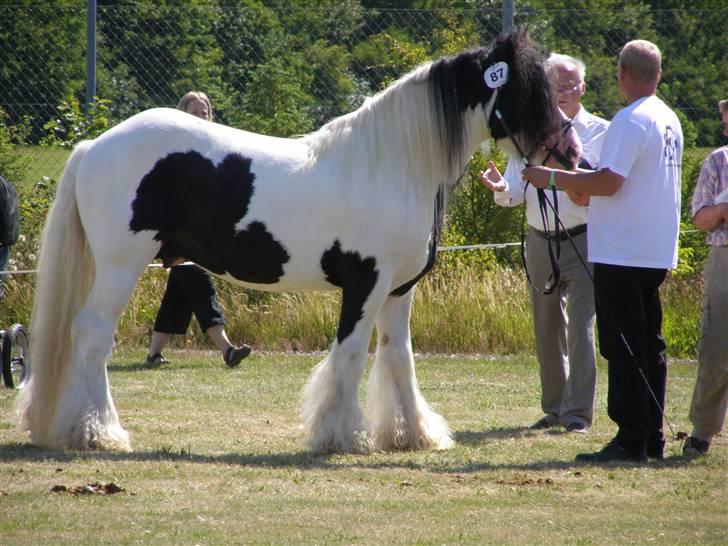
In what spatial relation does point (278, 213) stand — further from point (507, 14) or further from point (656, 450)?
point (507, 14)

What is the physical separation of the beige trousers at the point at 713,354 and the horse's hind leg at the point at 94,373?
3.06 meters

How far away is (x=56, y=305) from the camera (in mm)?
6266

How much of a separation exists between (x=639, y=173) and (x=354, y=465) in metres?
2.06

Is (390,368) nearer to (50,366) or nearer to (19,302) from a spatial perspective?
(50,366)

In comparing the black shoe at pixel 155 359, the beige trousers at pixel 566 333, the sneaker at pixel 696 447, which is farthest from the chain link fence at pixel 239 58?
the sneaker at pixel 696 447

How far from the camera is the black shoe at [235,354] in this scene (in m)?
9.45

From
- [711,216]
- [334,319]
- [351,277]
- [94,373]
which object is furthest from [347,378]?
[334,319]

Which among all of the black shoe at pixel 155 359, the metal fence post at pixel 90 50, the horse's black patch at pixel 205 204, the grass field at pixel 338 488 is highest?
the metal fence post at pixel 90 50

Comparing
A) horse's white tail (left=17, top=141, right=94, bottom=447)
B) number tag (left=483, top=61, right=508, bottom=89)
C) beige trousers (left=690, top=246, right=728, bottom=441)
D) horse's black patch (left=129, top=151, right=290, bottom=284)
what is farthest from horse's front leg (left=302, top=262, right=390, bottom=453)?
beige trousers (left=690, top=246, right=728, bottom=441)

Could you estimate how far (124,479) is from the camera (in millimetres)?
5512

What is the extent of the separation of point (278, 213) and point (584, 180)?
159 cm

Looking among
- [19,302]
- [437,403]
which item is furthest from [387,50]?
[437,403]

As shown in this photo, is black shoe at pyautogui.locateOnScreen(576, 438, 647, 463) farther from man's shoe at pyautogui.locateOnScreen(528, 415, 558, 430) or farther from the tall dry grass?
the tall dry grass

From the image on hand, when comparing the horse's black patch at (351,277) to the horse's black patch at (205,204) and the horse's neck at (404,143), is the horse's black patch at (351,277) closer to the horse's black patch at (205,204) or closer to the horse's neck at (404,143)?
the horse's black patch at (205,204)
